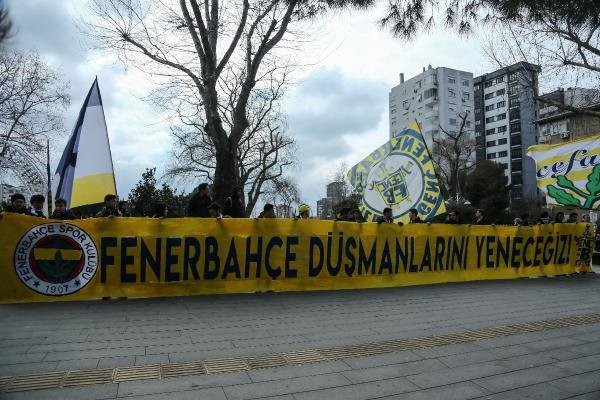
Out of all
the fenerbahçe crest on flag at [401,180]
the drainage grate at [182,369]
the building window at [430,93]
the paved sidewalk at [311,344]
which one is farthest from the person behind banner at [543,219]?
the building window at [430,93]

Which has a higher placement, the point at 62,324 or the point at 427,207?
the point at 427,207

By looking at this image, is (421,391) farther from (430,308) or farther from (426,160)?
(426,160)

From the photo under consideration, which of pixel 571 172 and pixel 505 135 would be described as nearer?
pixel 571 172

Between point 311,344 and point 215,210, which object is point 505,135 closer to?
point 215,210

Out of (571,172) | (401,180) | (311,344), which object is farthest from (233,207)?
(571,172)

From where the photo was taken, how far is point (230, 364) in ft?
14.3

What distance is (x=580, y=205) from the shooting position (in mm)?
11289

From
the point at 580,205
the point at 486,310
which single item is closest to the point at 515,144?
the point at 580,205

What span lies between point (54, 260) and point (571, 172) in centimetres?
1186

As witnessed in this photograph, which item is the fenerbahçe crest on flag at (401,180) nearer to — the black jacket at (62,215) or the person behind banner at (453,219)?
the person behind banner at (453,219)

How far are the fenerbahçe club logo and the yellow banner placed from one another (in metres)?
0.01

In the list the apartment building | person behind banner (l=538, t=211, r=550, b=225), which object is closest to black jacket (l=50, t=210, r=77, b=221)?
person behind banner (l=538, t=211, r=550, b=225)

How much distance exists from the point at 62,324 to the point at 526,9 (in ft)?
20.9

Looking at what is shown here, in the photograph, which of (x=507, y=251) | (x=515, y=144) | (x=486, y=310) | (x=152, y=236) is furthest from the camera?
(x=515, y=144)
